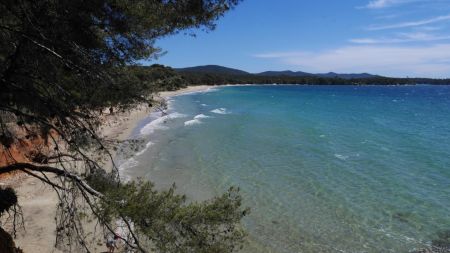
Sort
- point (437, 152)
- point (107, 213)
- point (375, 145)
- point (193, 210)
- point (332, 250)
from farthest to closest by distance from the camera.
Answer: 1. point (375, 145)
2. point (437, 152)
3. point (332, 250)
4. point (193, 210)
5. point (107, 213)

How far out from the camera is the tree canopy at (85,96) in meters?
4.83

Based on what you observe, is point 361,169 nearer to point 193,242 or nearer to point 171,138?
point 171,138

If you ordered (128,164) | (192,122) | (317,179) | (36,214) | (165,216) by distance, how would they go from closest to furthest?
(165,216), (36,214), (317,179), (128,164), (192,122)

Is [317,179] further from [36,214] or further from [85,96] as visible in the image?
[85,96]

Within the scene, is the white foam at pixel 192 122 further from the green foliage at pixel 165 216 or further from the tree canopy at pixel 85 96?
the green foliage at pixel 165 216

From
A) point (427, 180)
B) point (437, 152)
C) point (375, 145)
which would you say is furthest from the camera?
point (375, 145)

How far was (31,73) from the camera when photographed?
16.7 ft

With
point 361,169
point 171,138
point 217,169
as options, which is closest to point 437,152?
point 361,169

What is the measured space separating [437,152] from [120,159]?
63.0 feet

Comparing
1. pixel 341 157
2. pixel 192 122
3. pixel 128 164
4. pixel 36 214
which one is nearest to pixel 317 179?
pixel 341 157

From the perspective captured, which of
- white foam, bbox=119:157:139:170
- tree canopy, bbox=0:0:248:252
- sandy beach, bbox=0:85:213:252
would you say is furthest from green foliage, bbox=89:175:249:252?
white foam, bbox=119:157:139:170

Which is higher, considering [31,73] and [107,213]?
[31,73]

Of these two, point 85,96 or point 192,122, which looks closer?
point 85,96

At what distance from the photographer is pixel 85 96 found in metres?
5.89
